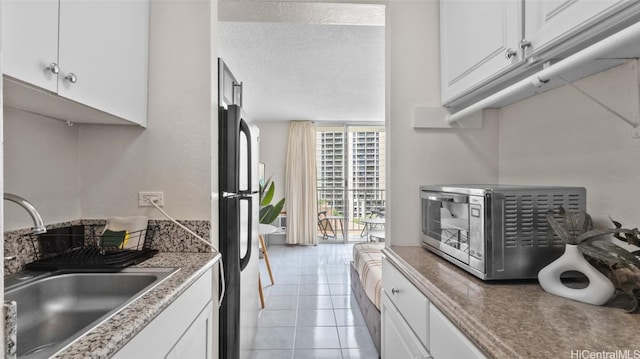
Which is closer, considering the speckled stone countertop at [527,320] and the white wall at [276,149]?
the speckled stone countertop at [527,320]

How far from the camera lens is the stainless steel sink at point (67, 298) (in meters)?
1.05

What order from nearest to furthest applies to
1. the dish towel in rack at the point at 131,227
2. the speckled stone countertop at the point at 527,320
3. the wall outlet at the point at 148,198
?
the speckled stone countertop at the point at 527,320 < the dish towel in rack at the point at 131,227 < the wall outlet at the point at 148,198

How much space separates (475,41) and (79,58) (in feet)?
4.89

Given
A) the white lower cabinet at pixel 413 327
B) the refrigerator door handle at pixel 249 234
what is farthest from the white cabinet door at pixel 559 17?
the refrigerator door handle at pixel 249 234

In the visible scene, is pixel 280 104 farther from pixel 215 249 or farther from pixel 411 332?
pixel 411 332

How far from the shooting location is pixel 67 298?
1.19m

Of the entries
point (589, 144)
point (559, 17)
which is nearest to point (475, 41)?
point (559, 17)

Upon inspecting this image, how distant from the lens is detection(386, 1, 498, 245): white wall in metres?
1.71

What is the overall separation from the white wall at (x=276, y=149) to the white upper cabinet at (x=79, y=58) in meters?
4.77

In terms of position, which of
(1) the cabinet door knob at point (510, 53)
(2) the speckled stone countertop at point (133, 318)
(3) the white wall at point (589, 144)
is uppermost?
(1) the cabinet door knob at point (510, 53)

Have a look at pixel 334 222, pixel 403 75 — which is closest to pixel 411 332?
pixel 403 75

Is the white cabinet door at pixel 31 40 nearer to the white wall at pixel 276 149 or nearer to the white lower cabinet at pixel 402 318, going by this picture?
the white lower cabinet at pixel 402 318

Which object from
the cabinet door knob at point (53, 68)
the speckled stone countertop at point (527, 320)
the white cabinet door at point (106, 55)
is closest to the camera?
the speckled stone countertop at point (527, 320)

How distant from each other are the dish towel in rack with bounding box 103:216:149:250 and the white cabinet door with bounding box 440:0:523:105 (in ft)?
5.26
